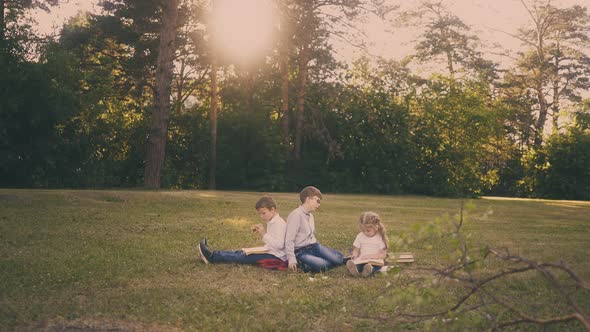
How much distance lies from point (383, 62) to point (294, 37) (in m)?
4.65

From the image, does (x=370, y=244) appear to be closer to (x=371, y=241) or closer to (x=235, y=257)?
(x=371, y=241)

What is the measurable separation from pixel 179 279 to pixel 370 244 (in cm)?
266

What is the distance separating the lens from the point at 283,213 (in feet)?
53.4

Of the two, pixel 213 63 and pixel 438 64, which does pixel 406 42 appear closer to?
pixel 438 64

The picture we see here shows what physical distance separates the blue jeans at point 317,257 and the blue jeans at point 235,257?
406 millimetres

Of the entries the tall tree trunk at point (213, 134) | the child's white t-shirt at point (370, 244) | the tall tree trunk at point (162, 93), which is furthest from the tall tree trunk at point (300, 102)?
the child's white t-shirt at point (370, 244)

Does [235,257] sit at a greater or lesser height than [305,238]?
lesser

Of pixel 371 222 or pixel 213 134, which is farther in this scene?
pixel 213 134

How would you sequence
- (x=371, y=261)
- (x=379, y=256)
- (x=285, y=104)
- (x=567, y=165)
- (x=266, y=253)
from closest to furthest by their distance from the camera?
1. (x=371, y=261)
2. (x=379, y=256)
3. (x=266, y=253)
4. (x=285, y=104)
5. (x=567, y=165)

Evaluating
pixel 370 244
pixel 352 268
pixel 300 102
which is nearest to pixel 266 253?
pixel 352 268

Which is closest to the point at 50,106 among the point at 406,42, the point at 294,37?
the point at 294,37

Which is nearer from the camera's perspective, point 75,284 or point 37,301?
point 37,301

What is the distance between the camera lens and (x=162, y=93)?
22.7 meters

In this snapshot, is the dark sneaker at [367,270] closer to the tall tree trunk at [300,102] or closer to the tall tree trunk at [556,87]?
the tall tree trunk at [300,102]
